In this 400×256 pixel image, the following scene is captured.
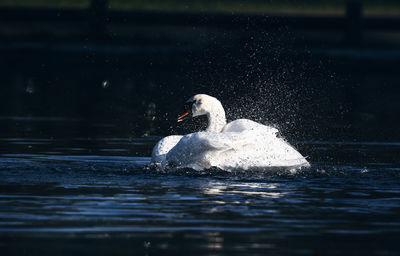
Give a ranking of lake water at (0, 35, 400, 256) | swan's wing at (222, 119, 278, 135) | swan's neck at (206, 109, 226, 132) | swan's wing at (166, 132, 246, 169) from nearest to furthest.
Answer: lake water at (0, 35, 400, 256) → swan's wing at (166, 132, 246, 169) → swan's wing at (222, 119, 278, 135) → swan's neck at (206, 109, 226, 132)

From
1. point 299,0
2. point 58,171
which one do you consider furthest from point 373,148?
point 299,0

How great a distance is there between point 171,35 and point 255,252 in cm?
2671

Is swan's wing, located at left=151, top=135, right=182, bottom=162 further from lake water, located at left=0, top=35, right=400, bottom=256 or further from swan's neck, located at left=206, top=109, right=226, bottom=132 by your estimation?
swan's neck, located at left=206, top=109, right=226, bottom=132

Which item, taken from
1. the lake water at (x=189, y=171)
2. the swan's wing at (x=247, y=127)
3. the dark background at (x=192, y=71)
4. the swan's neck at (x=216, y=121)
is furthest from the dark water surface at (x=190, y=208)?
the dark background at (x=192, y=71)

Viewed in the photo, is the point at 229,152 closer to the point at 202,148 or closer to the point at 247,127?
the point at 202,148

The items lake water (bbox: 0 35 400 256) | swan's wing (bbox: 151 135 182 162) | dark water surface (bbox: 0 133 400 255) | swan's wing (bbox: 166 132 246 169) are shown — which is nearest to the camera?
dark water surface (bbox: 0 133 400 255)

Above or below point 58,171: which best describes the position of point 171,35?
above

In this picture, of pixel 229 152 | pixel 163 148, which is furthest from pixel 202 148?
pixel 163 148

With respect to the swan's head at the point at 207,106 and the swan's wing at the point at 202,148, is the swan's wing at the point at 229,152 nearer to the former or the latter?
the swan's wing at the point at 202,148

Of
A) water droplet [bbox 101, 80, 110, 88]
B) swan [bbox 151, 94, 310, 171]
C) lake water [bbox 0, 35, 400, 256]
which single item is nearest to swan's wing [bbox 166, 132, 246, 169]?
swan [bbox 151, 94, 310, 171]

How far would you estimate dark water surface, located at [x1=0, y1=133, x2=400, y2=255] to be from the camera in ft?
23.2

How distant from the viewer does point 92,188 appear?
30.9 feet

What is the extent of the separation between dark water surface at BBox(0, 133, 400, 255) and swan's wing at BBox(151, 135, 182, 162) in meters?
0.18

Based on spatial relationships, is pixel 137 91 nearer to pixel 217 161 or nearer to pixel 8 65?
pixel 8 65
